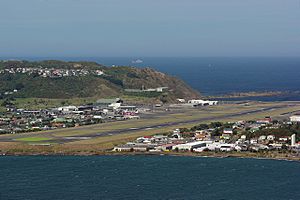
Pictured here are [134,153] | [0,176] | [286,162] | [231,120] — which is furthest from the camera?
[231,120]

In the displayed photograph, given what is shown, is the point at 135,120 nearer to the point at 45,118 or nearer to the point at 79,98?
the point at 45,118

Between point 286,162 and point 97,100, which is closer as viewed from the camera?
point 286,162

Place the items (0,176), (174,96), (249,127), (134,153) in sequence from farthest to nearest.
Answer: (174,96) < (249,127) < (134,153) < (0,176)

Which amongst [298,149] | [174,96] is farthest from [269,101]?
[298,149]

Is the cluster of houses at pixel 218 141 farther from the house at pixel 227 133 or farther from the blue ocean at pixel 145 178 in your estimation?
the blue ocean at pixel 145 178

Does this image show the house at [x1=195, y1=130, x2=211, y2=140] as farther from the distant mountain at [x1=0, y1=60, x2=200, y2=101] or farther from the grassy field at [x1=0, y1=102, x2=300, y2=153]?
the distant mountain at [x1=0, y1=60, x2=200, y2=101]

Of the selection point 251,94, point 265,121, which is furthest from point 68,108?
point 251,94

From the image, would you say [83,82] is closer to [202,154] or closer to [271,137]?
[271,137]
